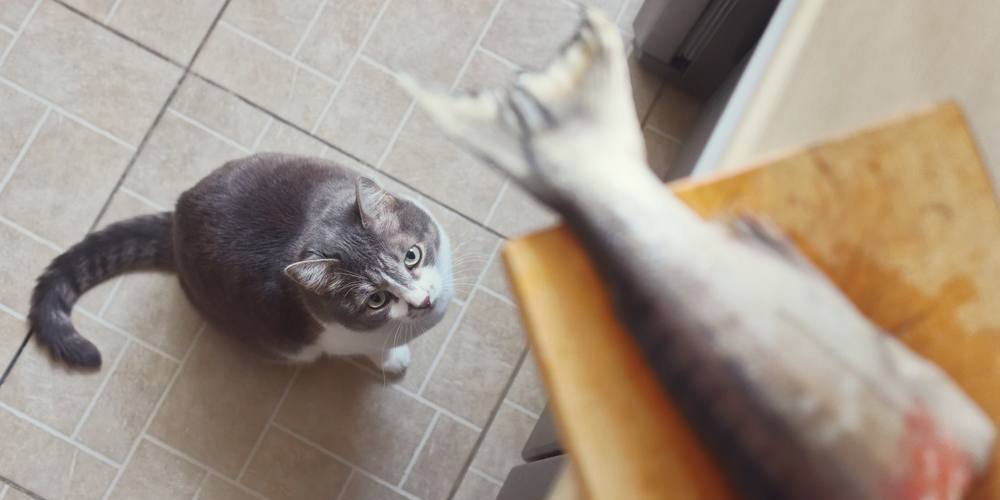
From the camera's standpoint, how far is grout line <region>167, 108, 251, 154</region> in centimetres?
135

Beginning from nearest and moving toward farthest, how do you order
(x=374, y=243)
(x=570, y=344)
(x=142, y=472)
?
1. (x=570, y=344)
2. (x=374, y=243)
3. (x=142, y=472)

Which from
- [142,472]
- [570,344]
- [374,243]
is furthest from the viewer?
[142,472]

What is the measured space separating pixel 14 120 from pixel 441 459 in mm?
962

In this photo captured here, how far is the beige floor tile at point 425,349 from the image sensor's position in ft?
4.28

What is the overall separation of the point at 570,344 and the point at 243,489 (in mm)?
1021

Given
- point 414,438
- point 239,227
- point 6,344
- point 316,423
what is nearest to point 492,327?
point 414,438

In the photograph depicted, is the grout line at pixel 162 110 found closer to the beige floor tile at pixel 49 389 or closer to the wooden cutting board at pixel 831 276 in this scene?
the beige floor tile at pixel 49 389

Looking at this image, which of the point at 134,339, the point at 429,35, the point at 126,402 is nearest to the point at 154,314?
the point at 134,339

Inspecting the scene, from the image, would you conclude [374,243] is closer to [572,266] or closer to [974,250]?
[572,266]

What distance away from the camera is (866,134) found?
46 cm

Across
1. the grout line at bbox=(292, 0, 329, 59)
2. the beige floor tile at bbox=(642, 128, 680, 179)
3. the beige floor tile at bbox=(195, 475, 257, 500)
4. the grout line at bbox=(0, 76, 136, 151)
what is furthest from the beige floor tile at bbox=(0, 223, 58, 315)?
the beige floor tile at bbox=(642, 128, 680, 179)

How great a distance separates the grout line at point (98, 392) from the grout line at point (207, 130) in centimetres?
38

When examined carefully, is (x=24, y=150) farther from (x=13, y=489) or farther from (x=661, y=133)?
(x=661, y=133)

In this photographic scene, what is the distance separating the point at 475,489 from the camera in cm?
128
